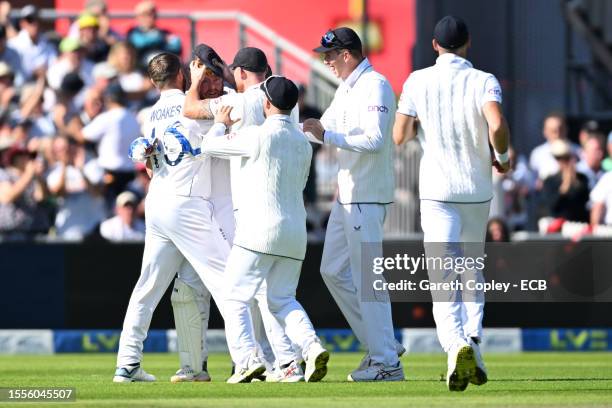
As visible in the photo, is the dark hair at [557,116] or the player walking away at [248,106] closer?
the player walking away at [248,106]

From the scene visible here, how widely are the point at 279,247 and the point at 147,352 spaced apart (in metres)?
6.65

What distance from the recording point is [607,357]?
14.9 meters

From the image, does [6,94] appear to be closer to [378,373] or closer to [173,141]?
[173,141]

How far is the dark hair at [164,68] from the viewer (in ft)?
35.5

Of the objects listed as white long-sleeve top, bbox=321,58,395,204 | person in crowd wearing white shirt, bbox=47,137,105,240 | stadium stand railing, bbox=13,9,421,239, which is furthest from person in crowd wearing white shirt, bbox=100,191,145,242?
white long-sleeve top, bbox=321,58,395,204

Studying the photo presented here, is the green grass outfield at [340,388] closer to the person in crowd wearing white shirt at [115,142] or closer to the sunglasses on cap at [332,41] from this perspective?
the sunglasses on cap at [332,41]

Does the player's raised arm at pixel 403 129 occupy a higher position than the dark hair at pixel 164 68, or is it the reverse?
the dark hair at pixel 164 68

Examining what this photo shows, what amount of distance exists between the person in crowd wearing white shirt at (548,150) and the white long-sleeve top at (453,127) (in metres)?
7.47

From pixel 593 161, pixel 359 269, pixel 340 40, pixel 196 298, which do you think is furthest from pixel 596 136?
pixel 196 298

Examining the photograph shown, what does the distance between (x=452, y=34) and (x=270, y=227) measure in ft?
5.68

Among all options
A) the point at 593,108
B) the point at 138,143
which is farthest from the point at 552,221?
the point at 138,143

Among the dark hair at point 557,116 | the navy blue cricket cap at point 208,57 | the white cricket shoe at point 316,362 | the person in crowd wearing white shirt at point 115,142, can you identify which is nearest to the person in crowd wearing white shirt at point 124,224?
the person in crowd wearing white shirt at point 115,142

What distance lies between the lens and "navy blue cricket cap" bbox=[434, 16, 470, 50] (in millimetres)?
10352

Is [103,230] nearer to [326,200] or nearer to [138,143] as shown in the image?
[326,200]
